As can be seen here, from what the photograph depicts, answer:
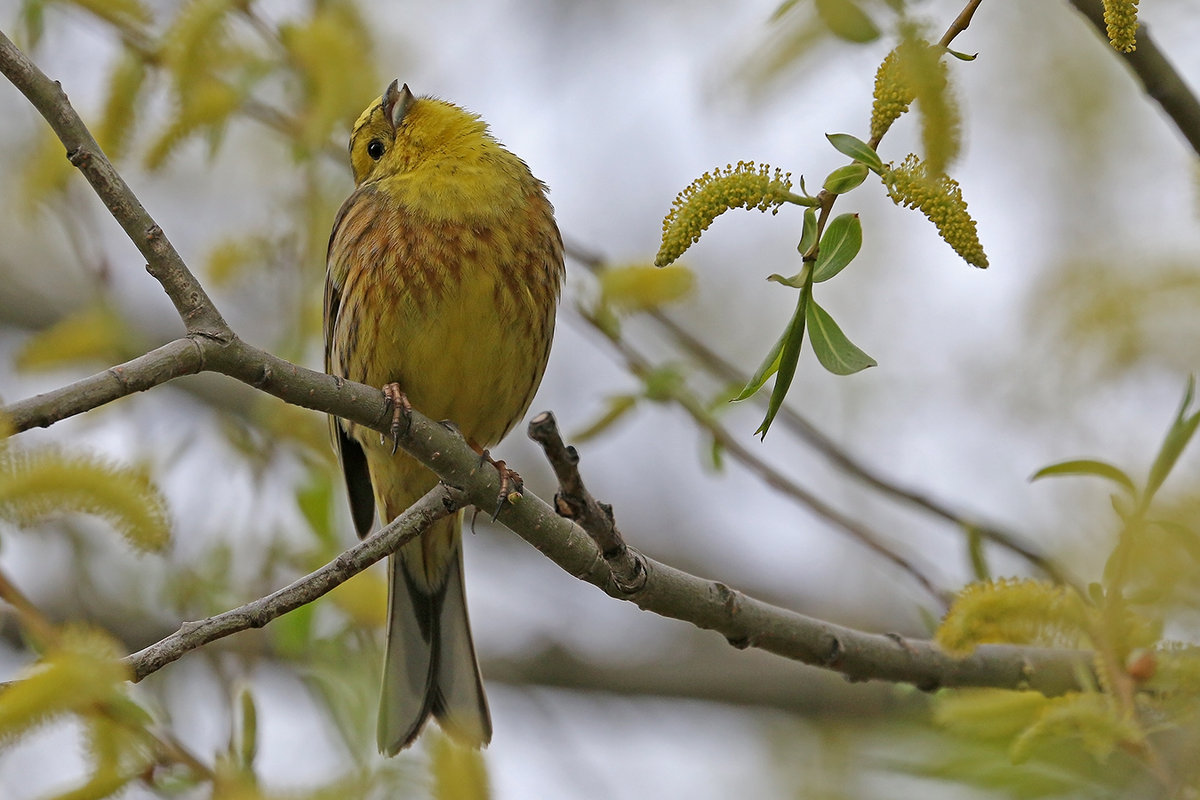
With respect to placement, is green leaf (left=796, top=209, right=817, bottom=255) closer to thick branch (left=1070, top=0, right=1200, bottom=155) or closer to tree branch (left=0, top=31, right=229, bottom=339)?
thick branch (left=1070, top=0, right=1200, bottom=155)

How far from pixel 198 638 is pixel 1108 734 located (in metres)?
1.79

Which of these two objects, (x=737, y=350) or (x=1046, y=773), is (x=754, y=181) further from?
(x=737, y=350)

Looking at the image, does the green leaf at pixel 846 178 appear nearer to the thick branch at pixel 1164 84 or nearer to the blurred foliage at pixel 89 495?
the thick branch at pixel 1164 84

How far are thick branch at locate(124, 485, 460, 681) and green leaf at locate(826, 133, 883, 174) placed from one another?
1.26 meters

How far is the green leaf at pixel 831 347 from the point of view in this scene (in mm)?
2350

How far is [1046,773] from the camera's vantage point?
3.18 meters

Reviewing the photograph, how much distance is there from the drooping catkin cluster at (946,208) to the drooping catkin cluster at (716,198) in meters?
0.22

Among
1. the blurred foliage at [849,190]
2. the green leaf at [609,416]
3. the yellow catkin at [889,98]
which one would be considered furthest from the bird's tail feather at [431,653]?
the yellow catkin at [889,98]

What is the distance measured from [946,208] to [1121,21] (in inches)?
15.5

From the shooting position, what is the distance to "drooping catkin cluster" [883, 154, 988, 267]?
2.27 meters

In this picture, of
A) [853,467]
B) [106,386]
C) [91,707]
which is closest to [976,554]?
[853,467]

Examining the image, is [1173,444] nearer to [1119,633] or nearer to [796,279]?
[1119,633]

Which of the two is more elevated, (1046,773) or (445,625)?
(445,625)

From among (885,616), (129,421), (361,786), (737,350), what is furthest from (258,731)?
(737,350)
